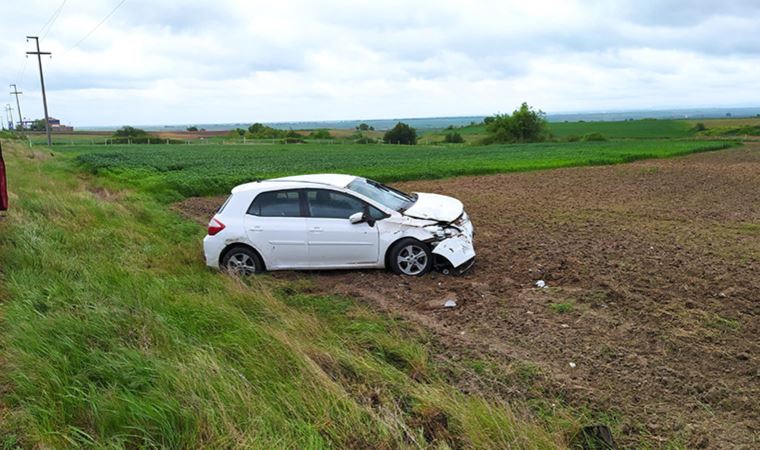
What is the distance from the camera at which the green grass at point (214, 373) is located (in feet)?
11.6

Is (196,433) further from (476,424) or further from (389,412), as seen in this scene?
(476,424)

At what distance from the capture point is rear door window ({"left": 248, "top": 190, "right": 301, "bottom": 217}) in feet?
27.3

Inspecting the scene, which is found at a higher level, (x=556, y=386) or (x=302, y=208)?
(x=302, y=208)

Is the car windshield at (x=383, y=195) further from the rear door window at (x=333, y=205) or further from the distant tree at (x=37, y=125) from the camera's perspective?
the distant tree at (x=37, y=125)

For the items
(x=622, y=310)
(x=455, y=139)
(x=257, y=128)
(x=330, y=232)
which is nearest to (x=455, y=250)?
(x=330, y=232)

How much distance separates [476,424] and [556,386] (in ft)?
4.01

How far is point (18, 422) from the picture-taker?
3.72 metres

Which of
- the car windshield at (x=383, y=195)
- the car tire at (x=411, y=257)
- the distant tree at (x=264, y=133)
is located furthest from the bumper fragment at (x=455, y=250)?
the distant tree at (x=264, y=133)

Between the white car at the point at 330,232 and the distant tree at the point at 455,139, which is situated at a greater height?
the distant tree at the point at 455,139

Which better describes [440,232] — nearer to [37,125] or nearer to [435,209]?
[435,209]

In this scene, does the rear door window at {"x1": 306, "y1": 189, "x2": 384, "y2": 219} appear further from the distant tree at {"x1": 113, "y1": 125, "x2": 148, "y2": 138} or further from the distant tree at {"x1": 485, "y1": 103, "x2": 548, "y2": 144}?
the distant tree at {"x1": 113, "y1": 125, "x2": 148, "y2": 138}

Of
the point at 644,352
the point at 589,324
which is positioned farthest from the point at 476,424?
the point at 589,324

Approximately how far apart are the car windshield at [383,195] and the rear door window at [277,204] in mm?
876

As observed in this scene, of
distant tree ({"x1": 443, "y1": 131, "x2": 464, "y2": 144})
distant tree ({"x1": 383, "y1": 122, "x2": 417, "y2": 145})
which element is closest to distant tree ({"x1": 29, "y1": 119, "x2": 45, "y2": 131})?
distant tree ({"x1": 383, "y1": 122, "x2": 417, "y2": 145})
